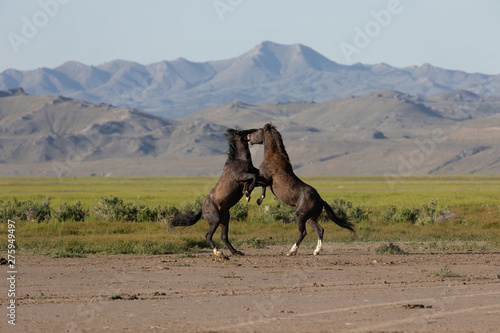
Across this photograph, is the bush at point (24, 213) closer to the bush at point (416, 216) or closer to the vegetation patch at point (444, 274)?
the bush at point (416, 216)

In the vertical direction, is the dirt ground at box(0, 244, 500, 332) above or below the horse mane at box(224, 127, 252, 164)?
below

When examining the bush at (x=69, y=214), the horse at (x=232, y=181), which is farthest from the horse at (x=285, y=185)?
the bush at (x=69, y=214)

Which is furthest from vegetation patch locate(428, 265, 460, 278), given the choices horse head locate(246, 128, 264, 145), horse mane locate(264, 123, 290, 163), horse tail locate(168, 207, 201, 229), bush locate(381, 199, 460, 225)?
bush locate(381, 199, 460, 225)

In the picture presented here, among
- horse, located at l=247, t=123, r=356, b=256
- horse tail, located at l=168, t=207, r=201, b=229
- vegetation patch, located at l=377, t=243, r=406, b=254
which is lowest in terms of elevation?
vegetation patch, located at l=377, t=243, r=406, b=254

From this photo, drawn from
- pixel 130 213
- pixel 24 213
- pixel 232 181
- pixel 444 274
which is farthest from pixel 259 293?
Result: pixel 24 213

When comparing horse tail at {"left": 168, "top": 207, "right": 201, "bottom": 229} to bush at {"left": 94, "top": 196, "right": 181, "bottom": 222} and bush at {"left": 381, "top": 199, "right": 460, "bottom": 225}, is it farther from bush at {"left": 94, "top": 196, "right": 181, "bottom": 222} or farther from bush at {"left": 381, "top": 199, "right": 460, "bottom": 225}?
bush at {"left": 381, "top": 199, "right": 460, "bottom": 225}

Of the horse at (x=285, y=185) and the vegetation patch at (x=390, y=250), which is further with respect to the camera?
the vegetation patch at (x=390, y=250)

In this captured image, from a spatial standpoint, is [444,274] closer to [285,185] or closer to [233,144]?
[285,185]

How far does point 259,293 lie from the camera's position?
12.4 metres

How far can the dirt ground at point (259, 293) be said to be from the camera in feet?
32.2

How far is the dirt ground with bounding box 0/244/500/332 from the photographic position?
981cm

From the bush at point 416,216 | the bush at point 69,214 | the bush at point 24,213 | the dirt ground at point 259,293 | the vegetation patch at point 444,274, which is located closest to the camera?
the dirt ground at point 259,293

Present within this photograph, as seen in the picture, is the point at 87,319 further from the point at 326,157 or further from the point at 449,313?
the point at 326,157

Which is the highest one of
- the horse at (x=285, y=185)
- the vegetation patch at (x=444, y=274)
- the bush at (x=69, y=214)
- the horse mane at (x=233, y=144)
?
the horse mane at (x=233, y=144)
